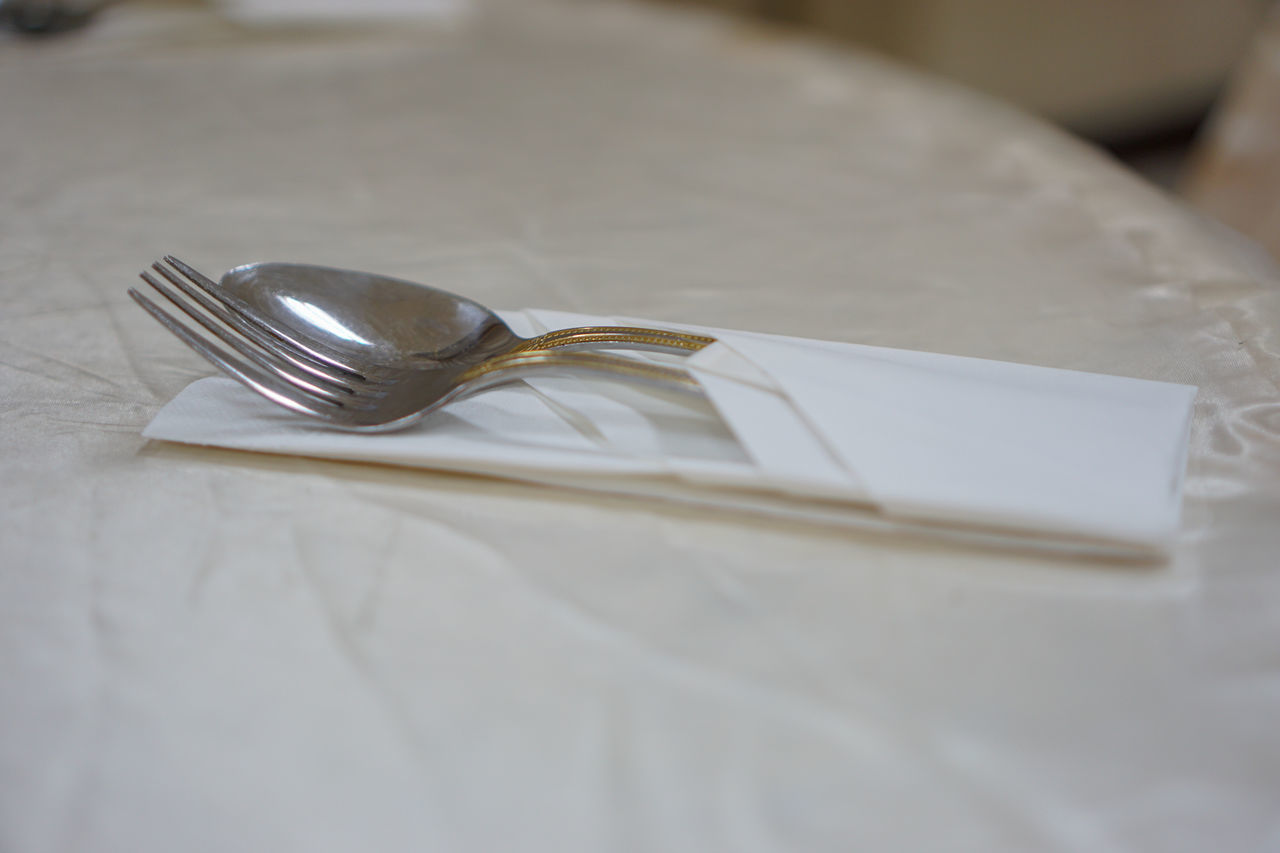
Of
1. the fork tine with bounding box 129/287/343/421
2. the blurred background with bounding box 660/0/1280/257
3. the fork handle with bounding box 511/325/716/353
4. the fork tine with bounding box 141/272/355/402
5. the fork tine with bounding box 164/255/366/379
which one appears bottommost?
the fork tine with bounding box 129/287/343/421

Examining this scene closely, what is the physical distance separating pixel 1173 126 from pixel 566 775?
3.03 metres

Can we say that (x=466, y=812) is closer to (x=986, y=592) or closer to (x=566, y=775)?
(x=566, y=775)

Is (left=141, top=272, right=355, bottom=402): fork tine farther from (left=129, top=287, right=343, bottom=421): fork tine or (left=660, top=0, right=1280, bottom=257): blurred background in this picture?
(left=660, top=0, right=1280, bottom=257): blurred background

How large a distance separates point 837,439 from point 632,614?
0.30 feet

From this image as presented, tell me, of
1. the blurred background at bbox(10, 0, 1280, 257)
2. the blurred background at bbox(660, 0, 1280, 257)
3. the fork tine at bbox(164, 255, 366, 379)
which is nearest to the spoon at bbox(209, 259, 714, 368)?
the fork tine at bbox(164, 255, 366, 379)

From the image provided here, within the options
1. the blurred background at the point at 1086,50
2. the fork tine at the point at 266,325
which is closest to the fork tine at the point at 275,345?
the fork tine at the point at 266,325

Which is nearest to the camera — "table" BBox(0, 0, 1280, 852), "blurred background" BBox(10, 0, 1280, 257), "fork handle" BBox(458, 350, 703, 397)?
"table" BBox(0, 0, 1280, 852)

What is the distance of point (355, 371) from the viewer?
404mm

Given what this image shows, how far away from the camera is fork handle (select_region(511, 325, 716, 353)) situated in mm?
380

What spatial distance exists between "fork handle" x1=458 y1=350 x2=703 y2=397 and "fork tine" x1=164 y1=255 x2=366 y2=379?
0.06 meters

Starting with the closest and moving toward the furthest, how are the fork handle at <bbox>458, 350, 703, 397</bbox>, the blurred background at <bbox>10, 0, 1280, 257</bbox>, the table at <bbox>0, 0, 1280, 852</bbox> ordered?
the table at <bbox>0, 0, 1280, 852</bbox>, the fork handle at <bbox>458, 350, 703, 397</bbox>, the blurred background at <bbox>10, 0, 1280, 257</bbox>

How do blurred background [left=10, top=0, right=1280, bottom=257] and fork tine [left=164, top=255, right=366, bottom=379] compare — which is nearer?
fork tine [left=164, top=255, right=366, bottom=379]

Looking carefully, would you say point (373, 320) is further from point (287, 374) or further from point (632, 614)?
point (632, 614)

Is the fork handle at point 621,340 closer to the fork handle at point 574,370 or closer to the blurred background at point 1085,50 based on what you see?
the fork handle at point 574,370
